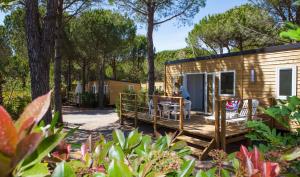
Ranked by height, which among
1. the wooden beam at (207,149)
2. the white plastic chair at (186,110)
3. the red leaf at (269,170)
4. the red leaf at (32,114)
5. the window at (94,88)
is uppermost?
the red leaf at (32,114)

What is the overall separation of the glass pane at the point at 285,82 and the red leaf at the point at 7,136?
29.7ft

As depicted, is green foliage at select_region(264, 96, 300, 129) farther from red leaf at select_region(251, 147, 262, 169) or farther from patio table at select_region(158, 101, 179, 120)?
Result: patio table at select_region(158, 101, 179, 120)

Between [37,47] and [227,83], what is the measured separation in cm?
690

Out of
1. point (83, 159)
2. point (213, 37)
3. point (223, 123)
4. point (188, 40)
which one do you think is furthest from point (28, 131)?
point (188, 40)

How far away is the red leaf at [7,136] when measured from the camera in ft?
1.47

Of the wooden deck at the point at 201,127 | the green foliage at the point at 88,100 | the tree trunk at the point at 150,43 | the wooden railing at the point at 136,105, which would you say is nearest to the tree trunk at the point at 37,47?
the wooden deck at the point at 201,127

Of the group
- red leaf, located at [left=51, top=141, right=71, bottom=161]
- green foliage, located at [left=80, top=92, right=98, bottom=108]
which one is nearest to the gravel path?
green foliage, located at [left=80, top=92, right=98, bottom=108]

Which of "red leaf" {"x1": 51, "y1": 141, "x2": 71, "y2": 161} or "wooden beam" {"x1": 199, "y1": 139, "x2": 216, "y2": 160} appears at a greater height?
"red leaf" {"x1": 51, "y1": 141, "x2": 71, "y2": 161}

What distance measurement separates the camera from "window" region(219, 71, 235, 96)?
10.5 meters

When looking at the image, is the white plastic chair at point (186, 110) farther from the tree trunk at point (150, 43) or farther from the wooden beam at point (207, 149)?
the tree trunk at point (150, 43)

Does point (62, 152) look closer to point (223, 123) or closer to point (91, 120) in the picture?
point (223, 123)

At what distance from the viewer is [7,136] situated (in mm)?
453

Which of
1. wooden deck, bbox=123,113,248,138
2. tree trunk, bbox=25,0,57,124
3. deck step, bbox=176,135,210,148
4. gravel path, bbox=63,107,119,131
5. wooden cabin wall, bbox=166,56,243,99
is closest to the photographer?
tree trunk, bbox=25,0,57,124

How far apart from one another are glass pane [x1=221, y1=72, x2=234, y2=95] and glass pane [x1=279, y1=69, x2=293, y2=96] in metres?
1.87
